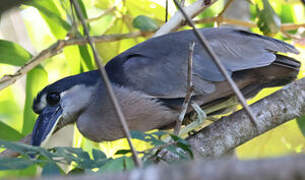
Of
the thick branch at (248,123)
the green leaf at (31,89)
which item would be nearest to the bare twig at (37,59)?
the green leaf at (31,89)

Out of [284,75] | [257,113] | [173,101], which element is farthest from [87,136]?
[284,75]

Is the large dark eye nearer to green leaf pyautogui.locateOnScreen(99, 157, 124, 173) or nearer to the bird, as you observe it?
the bird

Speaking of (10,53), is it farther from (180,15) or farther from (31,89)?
(180,15)

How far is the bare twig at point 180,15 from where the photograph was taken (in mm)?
2154

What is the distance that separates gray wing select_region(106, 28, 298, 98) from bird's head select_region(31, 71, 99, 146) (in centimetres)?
15

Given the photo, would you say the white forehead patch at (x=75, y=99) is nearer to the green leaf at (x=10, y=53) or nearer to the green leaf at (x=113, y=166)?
the green leaf at (x=10, y=53)

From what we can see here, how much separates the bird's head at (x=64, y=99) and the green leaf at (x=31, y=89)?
140 millimetres

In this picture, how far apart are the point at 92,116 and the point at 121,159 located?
1014mm

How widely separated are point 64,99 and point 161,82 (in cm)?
50

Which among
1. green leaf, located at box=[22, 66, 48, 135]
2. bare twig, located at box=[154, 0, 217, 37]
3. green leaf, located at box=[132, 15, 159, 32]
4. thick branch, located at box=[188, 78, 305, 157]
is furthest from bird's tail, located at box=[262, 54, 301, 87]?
green leaf, located at box=[22, 66, 48, 135]

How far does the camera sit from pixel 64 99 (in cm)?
217

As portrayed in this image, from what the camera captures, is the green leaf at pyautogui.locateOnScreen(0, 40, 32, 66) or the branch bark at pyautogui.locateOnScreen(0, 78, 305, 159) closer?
the branch bark at pyautogui.locateOnScreen(0, 78, 305, 159)

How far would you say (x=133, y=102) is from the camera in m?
2.03

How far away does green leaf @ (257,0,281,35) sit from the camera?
204 cm
